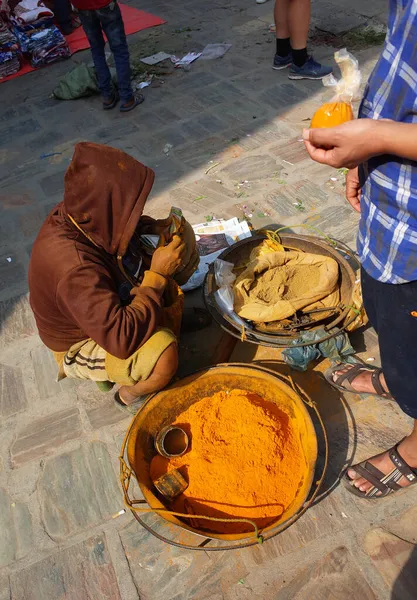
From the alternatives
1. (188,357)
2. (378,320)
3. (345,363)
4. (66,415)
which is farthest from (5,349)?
(378,320)

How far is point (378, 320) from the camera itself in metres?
1.63

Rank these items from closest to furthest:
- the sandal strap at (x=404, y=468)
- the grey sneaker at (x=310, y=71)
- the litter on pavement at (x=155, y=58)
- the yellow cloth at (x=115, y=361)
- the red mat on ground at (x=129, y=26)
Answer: the sandal strap at (x=404, y=468)
the yellow cloth at (x=115, y=361)
the grey sneaker at (x=310, y=71)
the litter on pavement at (x=155, y=58)
the red mat on ground at (x=129, y=26)

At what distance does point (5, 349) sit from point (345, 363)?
6.81ft

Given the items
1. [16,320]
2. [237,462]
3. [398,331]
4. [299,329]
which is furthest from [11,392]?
[398,331]

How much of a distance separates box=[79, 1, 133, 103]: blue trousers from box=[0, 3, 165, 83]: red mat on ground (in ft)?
6.43

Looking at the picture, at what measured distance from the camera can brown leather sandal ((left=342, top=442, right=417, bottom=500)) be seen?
6.55ft

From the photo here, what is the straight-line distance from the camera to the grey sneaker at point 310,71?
4.96m

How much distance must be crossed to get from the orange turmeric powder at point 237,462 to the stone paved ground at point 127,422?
0.18 metres

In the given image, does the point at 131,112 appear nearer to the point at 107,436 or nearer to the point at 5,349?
the point at 5,349

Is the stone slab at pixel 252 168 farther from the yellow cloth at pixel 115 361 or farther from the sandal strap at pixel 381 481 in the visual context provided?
the sandal strap at pixel 381 481

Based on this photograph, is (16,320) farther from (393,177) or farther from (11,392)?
(393,177)

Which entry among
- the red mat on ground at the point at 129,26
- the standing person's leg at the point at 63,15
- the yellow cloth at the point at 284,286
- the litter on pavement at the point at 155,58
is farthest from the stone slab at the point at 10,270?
the standing person's leg at the point at 63,15

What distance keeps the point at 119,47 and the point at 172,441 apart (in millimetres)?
4300

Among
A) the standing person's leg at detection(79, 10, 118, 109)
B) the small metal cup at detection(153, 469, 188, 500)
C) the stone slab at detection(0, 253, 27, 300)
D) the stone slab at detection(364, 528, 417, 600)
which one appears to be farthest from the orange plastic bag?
the standing person's leg at detection(79, 10, 118, 109)
